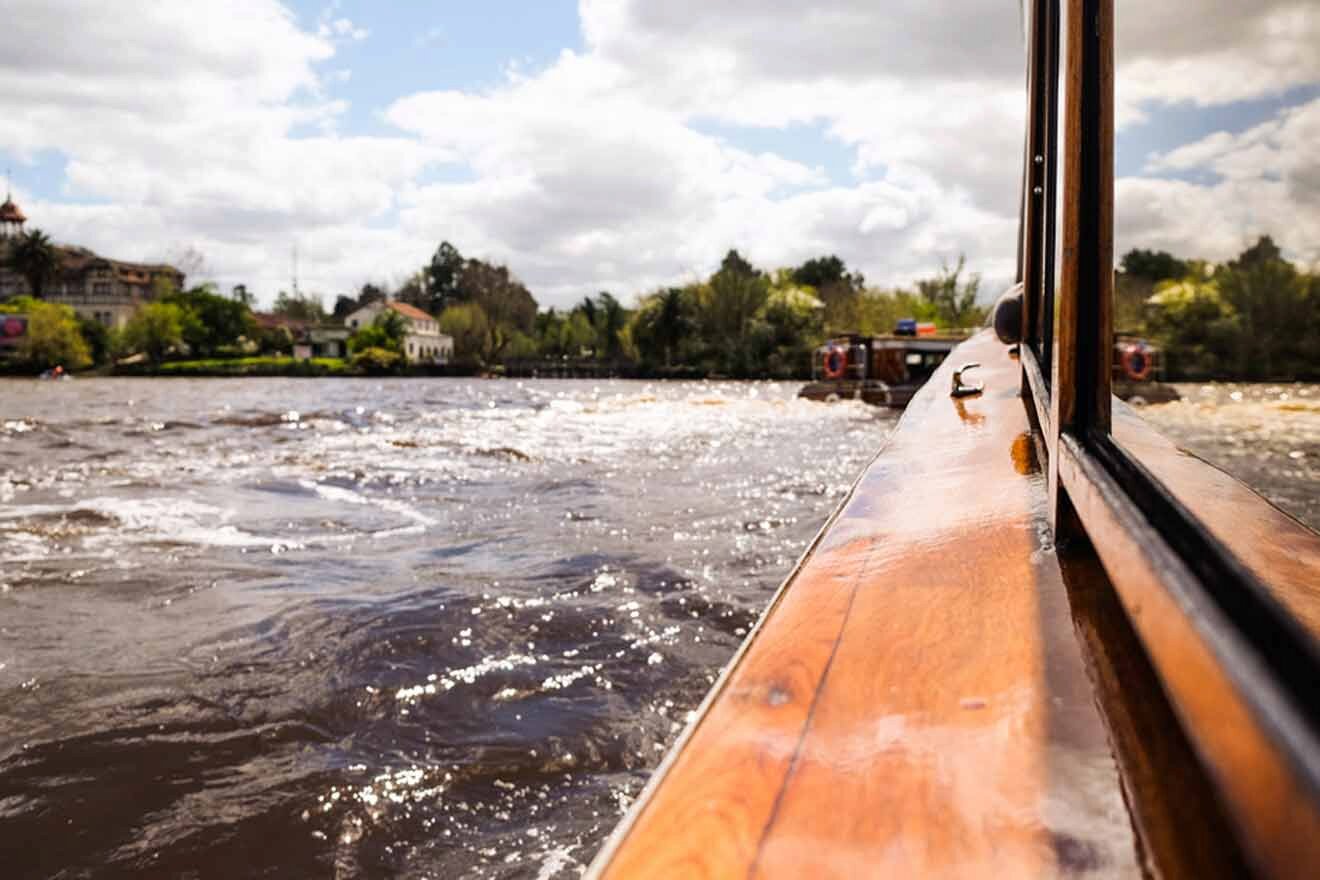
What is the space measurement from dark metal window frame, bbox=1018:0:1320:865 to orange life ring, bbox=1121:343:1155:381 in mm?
11216

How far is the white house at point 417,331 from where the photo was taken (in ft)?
209

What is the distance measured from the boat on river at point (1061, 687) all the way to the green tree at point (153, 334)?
62211 millimetres

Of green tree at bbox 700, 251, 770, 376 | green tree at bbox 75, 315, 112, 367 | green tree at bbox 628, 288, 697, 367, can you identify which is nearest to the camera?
green tree at bbox 700, 251, 770, 376

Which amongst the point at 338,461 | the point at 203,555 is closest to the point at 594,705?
the point at 203,555

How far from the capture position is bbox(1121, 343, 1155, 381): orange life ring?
1122cm

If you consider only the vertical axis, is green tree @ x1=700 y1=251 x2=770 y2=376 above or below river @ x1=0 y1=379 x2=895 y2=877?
above

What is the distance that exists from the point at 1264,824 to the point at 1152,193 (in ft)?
3.69

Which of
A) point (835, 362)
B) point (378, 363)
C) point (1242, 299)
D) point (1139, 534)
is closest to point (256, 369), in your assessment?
point (378, 363)

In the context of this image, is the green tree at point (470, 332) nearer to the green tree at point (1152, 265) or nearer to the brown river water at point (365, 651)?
the brown river water at point (365, 651)

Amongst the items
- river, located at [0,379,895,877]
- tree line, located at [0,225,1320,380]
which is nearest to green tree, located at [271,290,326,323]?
tree line, located at [0,225,1320,380]

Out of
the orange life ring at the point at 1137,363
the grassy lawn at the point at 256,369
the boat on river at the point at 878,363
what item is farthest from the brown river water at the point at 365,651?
the grassy lawn at the point at 256,369

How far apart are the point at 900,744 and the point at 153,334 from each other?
63.8 metres

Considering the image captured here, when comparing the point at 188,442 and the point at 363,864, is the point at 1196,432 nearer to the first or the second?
the point at 363,864

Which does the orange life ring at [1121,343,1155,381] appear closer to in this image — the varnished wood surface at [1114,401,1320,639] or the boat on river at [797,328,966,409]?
the boat on river at [797,328,966,409]
